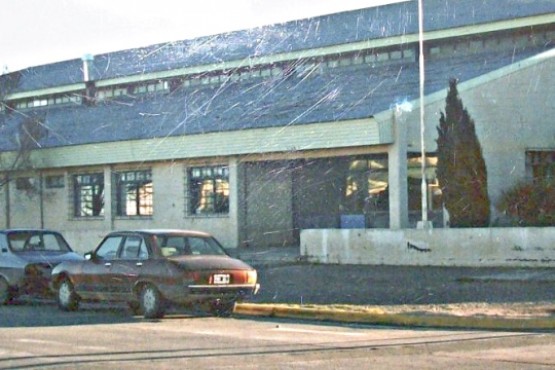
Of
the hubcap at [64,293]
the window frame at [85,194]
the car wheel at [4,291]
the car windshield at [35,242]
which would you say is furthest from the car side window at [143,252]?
the window frame at [85,194]

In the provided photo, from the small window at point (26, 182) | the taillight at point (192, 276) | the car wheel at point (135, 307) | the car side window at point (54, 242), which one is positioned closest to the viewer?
the taillight at point (192, 276)

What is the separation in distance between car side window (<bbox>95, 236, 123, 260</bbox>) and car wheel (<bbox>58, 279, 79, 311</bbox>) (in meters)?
0.91

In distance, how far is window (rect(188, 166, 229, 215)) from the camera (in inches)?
1428

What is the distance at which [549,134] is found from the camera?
33.0m

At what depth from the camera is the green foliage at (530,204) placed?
1074 inches

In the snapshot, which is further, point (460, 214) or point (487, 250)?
point (460, 214)

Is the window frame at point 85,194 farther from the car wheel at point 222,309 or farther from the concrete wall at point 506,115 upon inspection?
the car wheel at point 222,309

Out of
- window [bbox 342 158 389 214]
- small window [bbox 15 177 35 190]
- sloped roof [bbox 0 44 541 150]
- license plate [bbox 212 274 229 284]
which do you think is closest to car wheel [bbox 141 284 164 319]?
license plate [bbox 212 274 229 284]

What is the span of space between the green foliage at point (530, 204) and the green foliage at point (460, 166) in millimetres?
1002

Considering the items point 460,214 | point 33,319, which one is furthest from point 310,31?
point 33,319

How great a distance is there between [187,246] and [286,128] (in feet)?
49.6

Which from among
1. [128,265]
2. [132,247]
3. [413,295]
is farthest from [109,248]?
[413,295]

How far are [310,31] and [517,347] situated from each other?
28.6 meters

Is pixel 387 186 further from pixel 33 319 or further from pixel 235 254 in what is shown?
pixel 33 319
